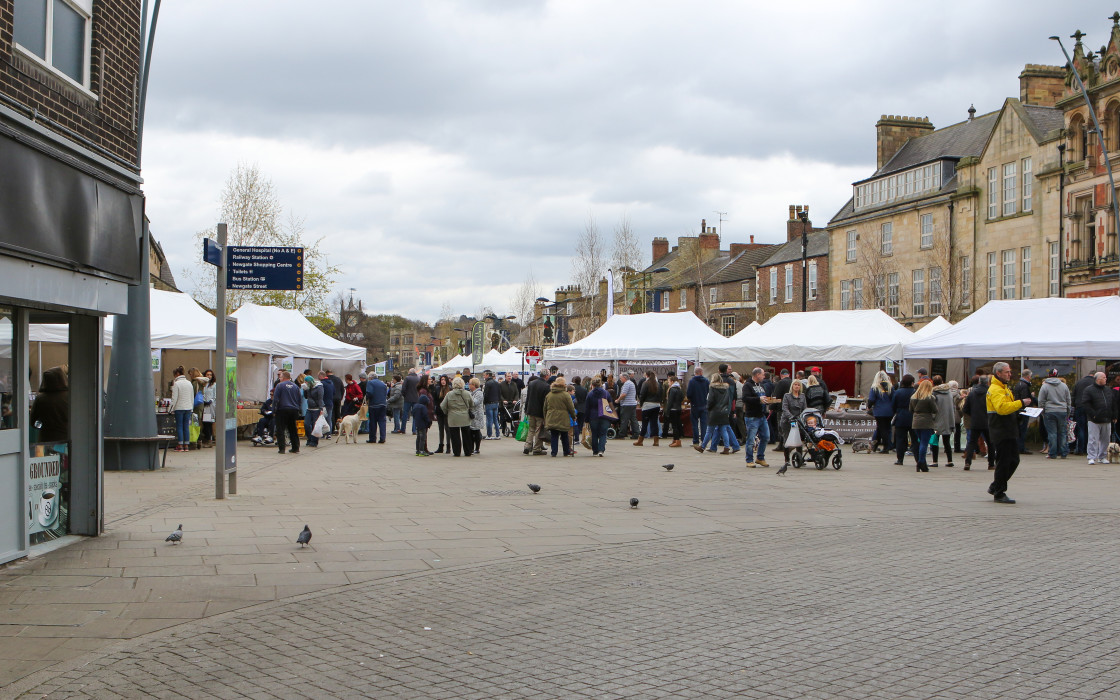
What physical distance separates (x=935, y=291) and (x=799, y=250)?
41.0ft

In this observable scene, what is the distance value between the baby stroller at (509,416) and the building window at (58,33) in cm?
1927

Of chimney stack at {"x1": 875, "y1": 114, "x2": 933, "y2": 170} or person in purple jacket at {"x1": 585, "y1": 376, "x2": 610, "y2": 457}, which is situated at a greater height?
chimney stack at {"x1": 875, "y1": 114, "x2": 933, "y2": 170}

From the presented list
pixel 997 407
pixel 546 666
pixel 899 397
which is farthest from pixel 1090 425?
pixel 546 666

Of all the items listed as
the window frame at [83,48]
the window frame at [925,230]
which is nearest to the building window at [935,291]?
the window frame at [925,230]

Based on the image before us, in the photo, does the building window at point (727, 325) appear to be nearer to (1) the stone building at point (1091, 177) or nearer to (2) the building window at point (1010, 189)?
(2) the building window at point (1010, 189)

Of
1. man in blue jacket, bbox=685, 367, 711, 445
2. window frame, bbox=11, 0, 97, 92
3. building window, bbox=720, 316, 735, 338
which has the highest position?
window frame, bbox=11, 0, 97, 92

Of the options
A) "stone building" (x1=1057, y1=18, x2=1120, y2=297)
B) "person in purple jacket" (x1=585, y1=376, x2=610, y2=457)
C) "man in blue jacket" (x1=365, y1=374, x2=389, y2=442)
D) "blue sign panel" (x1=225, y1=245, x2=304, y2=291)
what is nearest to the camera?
"blue sign panel" (x1=225, y1=245, x2=304, y2=291)

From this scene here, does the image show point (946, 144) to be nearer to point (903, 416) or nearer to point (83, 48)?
point (903, 416)

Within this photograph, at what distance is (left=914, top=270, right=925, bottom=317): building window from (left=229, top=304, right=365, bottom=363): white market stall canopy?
1092 inches

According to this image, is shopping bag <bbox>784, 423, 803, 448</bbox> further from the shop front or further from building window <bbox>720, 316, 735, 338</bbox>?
building window <bbox>720, 316, 735, 338</bbox>

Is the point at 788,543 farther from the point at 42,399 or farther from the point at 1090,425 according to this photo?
the point at 1090,425

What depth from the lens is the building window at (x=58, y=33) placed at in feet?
26.8

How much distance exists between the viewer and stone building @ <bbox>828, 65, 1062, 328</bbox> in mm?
39656

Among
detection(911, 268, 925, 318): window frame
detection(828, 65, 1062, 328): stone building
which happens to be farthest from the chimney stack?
detection(911, 268, 925, 318): window frame
